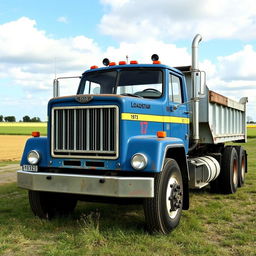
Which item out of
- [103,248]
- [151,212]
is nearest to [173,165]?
[151,212]

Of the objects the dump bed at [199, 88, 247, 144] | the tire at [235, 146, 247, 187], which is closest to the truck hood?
the dump bed at [199, 88, 247, 144]

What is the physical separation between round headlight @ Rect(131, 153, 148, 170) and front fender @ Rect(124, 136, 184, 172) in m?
0.05

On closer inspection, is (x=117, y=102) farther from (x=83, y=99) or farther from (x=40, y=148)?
(x=40, y=148)

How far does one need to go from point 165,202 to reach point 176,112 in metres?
1.88

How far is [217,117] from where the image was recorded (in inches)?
343

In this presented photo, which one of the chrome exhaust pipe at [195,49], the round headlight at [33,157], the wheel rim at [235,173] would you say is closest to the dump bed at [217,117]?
the chrome exhaust pipe at [195,49]

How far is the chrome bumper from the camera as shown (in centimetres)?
482

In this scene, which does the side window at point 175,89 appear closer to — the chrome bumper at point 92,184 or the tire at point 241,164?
the chrome bumper at point 92,184

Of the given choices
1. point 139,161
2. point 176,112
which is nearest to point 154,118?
point 176,112

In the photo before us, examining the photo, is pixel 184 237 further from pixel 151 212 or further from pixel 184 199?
pixel 184 199

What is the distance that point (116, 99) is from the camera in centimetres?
519

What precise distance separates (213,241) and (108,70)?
132 inches

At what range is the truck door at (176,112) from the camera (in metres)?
6.26

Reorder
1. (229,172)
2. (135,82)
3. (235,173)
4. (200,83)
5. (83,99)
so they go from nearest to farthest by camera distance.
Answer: (83,99), (200,83), (135,82), (229,172), (235,173)
